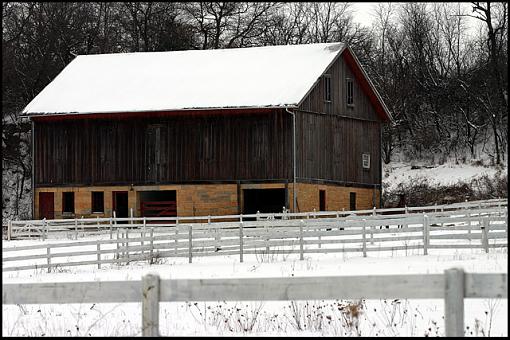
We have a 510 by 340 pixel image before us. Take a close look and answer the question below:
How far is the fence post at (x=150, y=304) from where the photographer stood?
10.6m

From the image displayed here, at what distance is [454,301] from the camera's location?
10.1 meters

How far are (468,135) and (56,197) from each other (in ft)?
90.4

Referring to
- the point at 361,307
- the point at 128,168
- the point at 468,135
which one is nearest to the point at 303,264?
the point at 361,307

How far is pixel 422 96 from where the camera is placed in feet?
223

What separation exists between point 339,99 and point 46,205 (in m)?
13.9

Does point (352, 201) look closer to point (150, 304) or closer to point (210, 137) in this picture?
point (210, 137)

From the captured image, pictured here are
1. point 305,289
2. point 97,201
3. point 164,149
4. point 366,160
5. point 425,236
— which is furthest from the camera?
point 366,160

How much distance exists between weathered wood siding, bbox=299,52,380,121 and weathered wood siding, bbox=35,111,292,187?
196cm

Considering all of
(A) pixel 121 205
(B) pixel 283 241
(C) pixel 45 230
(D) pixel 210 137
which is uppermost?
(D) pixel 210 137

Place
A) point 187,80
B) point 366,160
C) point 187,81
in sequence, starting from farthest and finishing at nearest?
point 366,160 < point 187,80 < point 187,81

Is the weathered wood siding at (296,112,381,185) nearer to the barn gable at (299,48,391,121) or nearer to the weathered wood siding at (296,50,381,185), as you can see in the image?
the weathered wood siding at (296,50,381,185)

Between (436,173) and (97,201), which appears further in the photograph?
(436,173)

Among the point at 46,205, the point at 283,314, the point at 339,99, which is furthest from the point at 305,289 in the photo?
the point at 46,205

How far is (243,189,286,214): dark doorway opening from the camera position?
46.8 m
